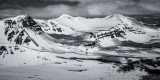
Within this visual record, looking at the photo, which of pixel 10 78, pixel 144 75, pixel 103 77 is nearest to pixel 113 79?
pixel 103 77

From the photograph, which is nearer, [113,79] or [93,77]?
[113,79]

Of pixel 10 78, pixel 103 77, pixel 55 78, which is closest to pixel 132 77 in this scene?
pixel 103 77

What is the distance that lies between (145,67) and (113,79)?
1453 inches

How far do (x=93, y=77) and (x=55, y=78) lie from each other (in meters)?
30.0

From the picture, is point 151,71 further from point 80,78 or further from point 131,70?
point 80,78

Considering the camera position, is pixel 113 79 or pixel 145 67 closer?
pixel 113 79

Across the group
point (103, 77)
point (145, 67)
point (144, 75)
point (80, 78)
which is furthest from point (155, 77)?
point (80, 78)

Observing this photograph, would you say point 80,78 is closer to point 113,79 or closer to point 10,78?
point 113,79

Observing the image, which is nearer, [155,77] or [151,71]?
[155,77]

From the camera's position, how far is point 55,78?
183375 millimetres

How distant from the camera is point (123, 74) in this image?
18350 cm

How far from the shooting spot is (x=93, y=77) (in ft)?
604

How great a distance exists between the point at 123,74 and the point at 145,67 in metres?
22.0

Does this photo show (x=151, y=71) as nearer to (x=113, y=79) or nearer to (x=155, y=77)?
(x=155, y=77)
